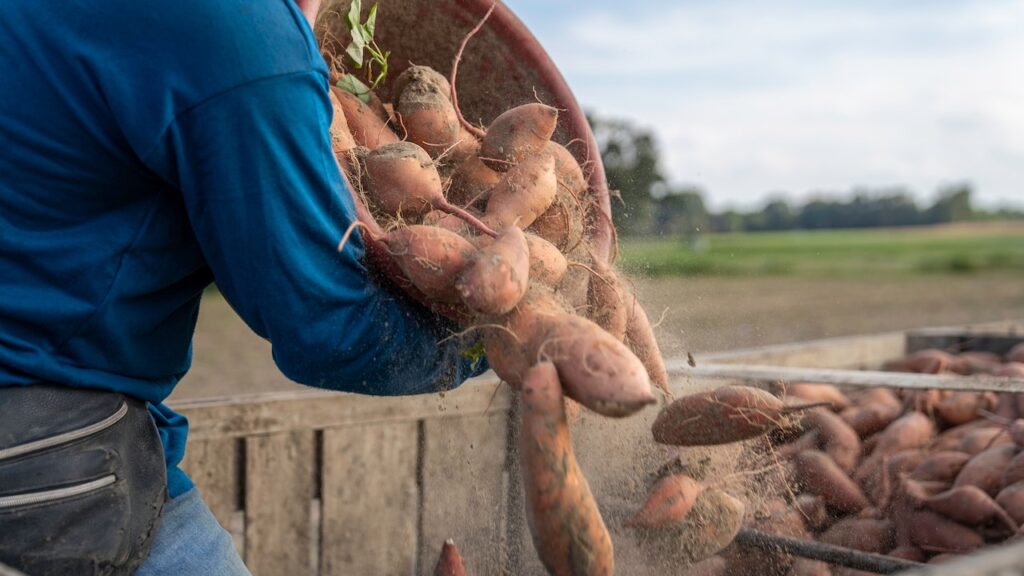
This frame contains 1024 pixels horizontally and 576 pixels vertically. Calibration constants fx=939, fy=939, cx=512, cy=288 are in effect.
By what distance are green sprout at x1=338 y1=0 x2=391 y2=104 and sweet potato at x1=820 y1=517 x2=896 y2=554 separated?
5.98 feet

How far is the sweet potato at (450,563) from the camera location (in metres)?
2.25

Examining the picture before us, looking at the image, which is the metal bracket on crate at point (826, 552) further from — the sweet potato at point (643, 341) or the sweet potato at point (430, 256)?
the sweet potato at point (430, 256)

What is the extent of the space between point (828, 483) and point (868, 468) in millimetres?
304

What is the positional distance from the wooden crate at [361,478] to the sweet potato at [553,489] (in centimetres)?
98

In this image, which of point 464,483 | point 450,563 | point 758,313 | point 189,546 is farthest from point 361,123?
point 758,313

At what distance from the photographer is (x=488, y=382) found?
3266 mm

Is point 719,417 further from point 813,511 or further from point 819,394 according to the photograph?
point 819,394

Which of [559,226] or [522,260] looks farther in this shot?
[559,226]

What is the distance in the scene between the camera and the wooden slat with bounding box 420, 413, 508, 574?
2.64 metres

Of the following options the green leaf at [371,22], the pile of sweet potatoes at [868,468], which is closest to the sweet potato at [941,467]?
the pile of sweet potatoes at [868,468]

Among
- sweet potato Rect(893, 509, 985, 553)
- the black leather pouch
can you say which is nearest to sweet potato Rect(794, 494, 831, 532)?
sweet potato Rect(893, 509, 985, 553)

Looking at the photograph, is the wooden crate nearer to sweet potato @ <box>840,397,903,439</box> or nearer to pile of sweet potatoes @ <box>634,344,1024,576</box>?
pile of sweet potatoes @ <box>634,344,1024,576</box>

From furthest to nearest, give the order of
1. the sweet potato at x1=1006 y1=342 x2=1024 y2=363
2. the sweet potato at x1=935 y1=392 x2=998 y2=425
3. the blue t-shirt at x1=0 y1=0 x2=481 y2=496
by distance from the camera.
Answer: the sweet potato at x1=1006 y1=342 x2=1024 y2=363
the sweet potato at x1=935 y1=392 x2=998 y2=425
the blue t-shirt at x1=0 y1=0 x2=481 y2=496

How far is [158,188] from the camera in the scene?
4.85 feet
